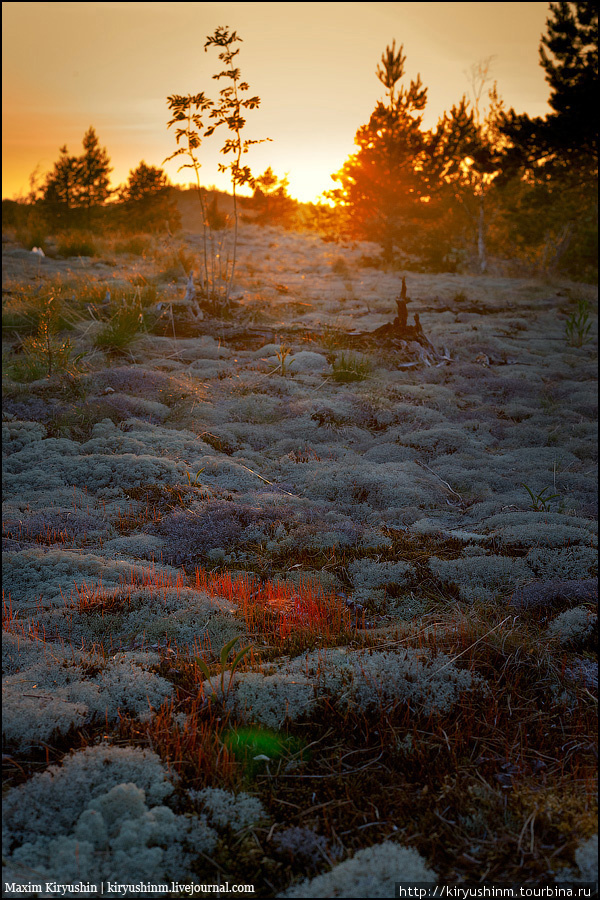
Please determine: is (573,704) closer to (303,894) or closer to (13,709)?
(303,894)

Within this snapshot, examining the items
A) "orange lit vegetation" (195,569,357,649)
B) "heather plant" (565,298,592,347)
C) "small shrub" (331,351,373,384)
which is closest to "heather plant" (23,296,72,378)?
"small shrub" (331,351,373,384)

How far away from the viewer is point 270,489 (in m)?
6.62

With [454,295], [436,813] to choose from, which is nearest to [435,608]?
[436,813]

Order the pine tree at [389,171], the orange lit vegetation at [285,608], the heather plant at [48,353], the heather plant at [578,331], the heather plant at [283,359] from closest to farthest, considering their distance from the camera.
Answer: the orange lit vegetation at [285,608], the heather plant at [48,353], the heather plant at [283,359], the heather plant at [578,331], the pine tree at [389,171]

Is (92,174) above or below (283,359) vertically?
above

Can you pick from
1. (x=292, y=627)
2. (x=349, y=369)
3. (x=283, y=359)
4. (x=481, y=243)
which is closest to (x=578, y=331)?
(x=349, y=369)

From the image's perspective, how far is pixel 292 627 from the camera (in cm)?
375

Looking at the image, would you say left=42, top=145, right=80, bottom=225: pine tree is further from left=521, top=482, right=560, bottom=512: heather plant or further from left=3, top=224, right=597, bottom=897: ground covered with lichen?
left=521, top=482, right=560, bottom=512: heather plant

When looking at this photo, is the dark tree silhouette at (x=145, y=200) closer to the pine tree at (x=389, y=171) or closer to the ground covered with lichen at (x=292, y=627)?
the pine tree at (x=389, y=171)

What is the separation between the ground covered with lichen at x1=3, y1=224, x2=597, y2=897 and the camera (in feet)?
7.29

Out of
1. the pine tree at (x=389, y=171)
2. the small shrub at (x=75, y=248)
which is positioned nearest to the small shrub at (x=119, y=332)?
the small shrub at (x=75, y=248)

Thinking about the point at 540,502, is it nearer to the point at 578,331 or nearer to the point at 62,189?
the point at 578,331

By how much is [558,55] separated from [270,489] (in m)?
19.5

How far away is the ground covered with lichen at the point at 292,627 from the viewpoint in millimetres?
2223
